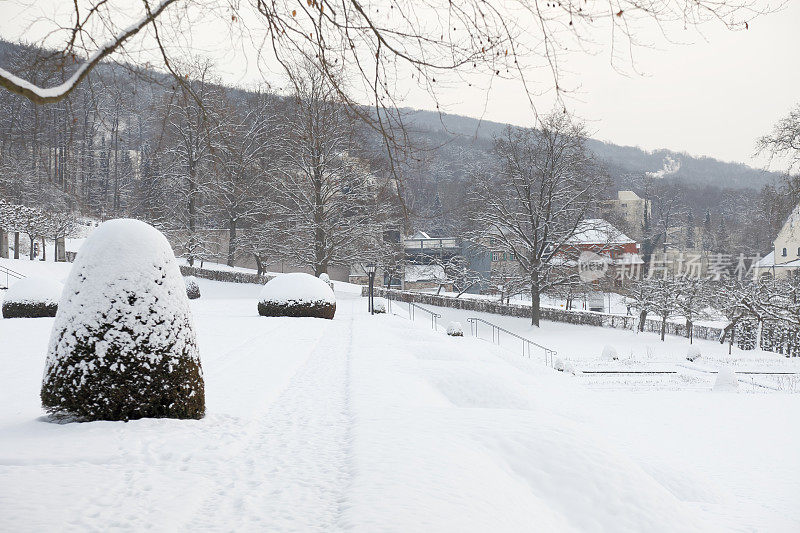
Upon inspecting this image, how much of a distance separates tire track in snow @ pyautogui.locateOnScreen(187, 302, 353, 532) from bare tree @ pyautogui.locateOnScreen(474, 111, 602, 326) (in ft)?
81.5

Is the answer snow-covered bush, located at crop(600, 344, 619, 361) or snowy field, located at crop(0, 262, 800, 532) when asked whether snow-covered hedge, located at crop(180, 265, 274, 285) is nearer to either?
snow-covered bush, located at crop(600, 344, 619, 361)

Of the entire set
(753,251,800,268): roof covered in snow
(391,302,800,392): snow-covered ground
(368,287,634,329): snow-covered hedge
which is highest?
(753,251,800,268): roof covered in snow

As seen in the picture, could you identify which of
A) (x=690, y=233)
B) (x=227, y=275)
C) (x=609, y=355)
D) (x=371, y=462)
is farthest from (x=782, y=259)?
(x=371, y=462)

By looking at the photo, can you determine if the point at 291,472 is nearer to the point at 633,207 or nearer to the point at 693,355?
the point at 693,355

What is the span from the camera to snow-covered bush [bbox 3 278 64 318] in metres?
18.7

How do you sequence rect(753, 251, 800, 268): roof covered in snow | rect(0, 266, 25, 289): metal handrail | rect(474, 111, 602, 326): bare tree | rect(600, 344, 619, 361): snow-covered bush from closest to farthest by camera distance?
rect(600, 344, 619, 361): snow-covered bush, rect(474, 111, 602, 326): bare tree, rect(0, 266, 25, 289): metal handrail, rect(753, 251, 800, 268): roof covered in snow

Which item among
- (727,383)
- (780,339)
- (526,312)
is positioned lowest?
(780,339)

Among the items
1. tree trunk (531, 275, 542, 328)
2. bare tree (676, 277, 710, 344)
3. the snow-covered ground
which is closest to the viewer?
the snow-covered ground

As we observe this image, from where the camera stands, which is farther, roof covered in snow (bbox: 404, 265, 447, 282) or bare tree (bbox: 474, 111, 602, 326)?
roof covered in snow (bbox: 404, 265, 447, 282)

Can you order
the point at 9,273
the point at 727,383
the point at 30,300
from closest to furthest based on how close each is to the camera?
the point at 727,383, the point at 30,300, the point at 9,273

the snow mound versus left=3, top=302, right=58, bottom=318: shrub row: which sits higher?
left=3, top=302, right=58, bottom=318: shrub row

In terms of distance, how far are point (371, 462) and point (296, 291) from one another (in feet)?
51.1

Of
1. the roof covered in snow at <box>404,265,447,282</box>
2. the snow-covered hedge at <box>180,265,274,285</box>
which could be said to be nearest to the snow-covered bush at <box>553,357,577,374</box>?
the snow-covered hedge at <box>180,265,274,285</box>

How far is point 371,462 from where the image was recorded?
16.9 feet
